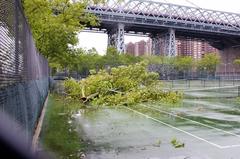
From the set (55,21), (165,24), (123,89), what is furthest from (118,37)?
(123,89)

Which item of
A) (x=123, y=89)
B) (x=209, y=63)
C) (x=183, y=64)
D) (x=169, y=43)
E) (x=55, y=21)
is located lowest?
(x=123, y=89)

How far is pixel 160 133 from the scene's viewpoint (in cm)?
1128

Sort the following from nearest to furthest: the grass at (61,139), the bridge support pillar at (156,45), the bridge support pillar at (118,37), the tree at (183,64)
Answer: the grass at (61,139) → the bridge support pillar at (118,37) → the tree at (183,64) → the bridge support pillar at (156,45)

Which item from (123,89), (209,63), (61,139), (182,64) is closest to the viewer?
(61,139)

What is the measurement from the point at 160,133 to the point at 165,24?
4057 inches

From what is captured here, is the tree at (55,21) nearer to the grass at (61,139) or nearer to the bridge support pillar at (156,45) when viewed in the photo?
the grass at (61,139)

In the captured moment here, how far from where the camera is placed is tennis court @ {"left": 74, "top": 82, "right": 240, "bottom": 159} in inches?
339

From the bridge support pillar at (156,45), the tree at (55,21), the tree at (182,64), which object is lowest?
the tree at (182,64)

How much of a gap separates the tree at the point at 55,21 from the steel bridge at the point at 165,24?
66636 millimetres

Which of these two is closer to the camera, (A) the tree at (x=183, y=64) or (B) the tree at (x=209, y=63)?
(A) the tree at (x=183, y=64)

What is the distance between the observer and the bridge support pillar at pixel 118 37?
105 m

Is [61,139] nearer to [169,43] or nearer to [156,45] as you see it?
[169,43]

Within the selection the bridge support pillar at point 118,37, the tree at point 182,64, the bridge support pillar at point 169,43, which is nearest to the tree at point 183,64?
the tree at point 182,64

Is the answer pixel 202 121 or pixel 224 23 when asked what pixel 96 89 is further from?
pixel 224 23
